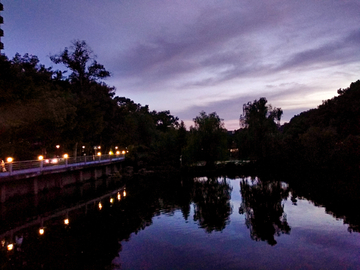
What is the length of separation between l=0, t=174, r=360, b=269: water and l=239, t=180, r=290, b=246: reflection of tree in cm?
5

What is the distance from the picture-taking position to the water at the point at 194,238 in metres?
14.3

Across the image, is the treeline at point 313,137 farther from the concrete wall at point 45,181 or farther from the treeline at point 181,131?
the concrete wall at point 45,181

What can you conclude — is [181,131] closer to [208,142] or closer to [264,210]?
[208,142]

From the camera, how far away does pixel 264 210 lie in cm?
2502

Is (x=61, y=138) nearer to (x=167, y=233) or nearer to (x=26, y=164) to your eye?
(x=26, y=164)

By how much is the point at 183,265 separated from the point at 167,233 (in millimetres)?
5042

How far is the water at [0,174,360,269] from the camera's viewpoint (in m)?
14.3

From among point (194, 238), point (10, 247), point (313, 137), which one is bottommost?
point (194, 238)

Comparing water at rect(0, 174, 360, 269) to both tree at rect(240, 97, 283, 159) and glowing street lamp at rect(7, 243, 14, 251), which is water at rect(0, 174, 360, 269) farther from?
tree at rect(240, 97, 283, 159)

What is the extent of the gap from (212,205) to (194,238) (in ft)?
32.3

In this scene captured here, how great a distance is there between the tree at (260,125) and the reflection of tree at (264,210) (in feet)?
54.8

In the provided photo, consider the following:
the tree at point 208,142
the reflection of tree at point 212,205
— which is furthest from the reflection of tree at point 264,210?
the tree at point 208,142

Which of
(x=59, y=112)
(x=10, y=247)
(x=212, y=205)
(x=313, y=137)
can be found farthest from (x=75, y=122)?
(x=313, y=137)

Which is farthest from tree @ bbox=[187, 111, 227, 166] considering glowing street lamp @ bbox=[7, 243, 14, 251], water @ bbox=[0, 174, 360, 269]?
glowing street lamp @ bbox=[7, 243, 14, 251]
